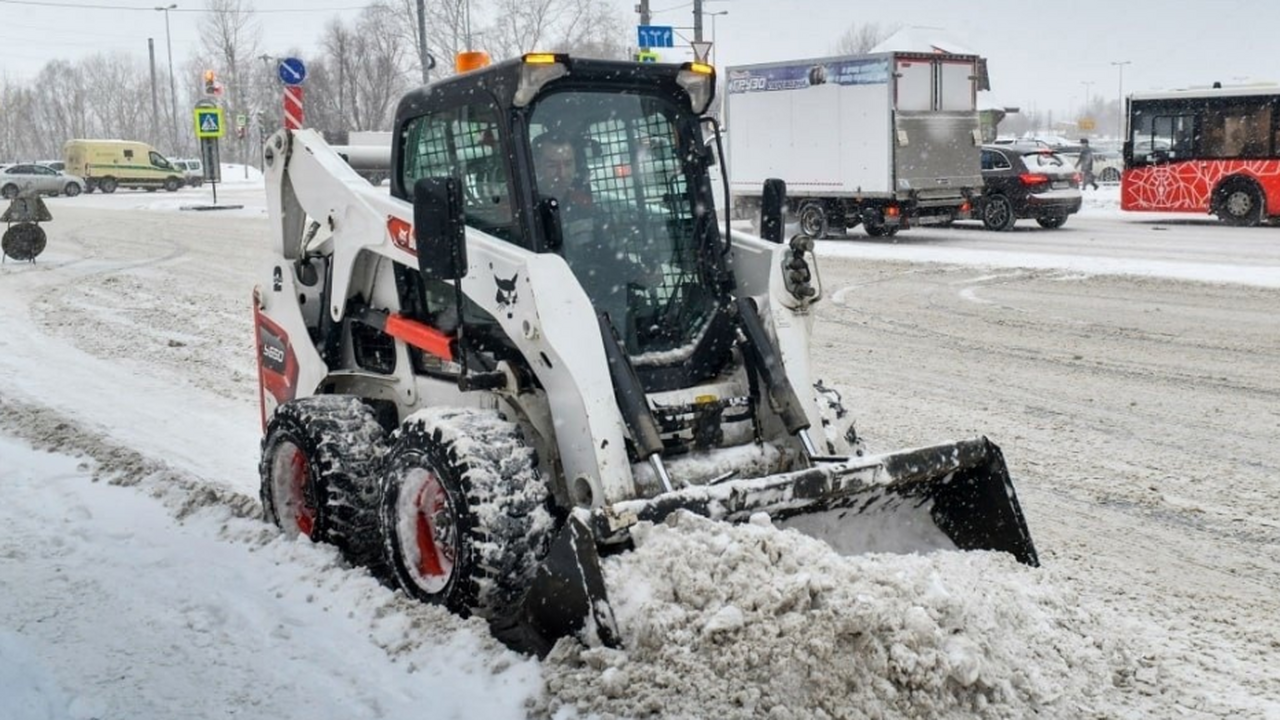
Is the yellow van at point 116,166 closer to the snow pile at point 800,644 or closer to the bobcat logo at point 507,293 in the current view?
the bobcat logo at point 507,293

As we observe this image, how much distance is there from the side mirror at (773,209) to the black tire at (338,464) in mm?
1958

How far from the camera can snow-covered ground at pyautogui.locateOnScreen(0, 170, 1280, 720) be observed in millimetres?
4000

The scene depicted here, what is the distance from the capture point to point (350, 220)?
565cm

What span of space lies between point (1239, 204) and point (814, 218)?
8.49 metres

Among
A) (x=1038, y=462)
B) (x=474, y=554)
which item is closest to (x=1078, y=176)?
(x=1038, y=462)

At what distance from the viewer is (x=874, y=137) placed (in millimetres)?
21672

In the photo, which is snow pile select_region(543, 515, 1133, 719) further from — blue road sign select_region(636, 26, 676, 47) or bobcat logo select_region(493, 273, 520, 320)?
blue road sign select_region(636, 26, 676, 47)

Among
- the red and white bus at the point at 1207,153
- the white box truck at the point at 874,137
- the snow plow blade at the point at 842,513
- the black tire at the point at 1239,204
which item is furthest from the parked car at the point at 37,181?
the snow plow blade at the point at 842,513

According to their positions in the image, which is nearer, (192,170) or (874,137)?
(874,137)

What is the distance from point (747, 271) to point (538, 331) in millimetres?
1230

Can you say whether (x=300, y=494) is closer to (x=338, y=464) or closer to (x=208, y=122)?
(x=338, y=464)

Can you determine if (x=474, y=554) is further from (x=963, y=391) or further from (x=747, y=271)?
(x=963, y=391)

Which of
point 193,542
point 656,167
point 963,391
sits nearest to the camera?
point 656,167

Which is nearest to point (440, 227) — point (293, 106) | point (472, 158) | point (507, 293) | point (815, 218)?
point (507, 293)
